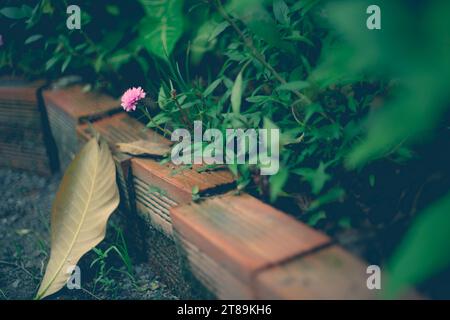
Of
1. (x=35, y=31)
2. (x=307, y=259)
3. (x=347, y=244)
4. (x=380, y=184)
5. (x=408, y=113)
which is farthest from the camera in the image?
(x=35, y=31)

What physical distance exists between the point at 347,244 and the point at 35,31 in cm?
Answer: 186

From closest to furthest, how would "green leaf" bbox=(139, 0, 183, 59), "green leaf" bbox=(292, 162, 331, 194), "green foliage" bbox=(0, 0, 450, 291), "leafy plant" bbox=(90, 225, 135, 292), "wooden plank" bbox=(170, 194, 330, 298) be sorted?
"green foliage" bbox=(0, 0, 450, 291) → "wooden plank" bbox=(170, 194, 330, 298) → "green leaf" bbox=(292, 162, 331, 194) → "leafy plant" bbox=(90, 225, 135, 292) → "green leaf" bbox=(139, 0, 183, 59)

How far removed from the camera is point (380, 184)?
4.57 ft

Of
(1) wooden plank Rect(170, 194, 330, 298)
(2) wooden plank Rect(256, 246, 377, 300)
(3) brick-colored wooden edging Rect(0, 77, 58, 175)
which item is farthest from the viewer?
(3) brick-colored wooden edging Rect(0, 77, 58, 175)

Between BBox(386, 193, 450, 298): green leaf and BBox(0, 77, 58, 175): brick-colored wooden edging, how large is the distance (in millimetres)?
2030

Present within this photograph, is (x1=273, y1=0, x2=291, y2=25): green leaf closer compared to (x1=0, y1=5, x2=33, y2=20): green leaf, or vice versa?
(x1=273, y1=0, x2=291, y2=25): green leaf

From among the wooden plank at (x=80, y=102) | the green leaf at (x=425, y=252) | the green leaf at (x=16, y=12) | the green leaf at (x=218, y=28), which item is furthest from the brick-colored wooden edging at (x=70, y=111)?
the green leaf at (x=425, y=252)

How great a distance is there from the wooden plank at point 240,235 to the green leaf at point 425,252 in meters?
0.38

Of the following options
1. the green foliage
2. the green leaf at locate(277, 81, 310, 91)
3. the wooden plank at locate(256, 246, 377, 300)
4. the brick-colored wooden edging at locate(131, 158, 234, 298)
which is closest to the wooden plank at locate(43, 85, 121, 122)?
the green foliage

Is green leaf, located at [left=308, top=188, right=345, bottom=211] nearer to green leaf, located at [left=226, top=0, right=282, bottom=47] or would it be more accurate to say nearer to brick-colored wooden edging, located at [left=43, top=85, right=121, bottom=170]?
green leaf, located at [left=226, top=0, right=282, bottom=47]

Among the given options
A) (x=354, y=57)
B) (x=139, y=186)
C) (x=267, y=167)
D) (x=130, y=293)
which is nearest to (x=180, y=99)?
(x=139, y=186)

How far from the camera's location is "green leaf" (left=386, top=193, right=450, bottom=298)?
2.34ft

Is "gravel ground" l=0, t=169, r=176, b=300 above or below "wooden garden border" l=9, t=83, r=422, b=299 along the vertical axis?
below

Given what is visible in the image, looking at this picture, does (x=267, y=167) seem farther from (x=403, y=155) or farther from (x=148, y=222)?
(x=148, y=222)
